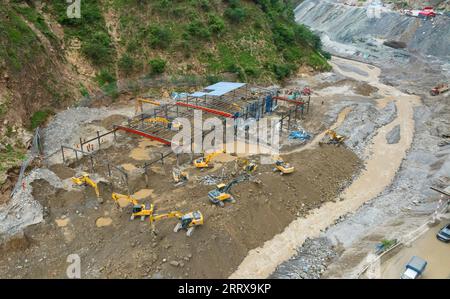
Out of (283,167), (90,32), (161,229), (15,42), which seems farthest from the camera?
(90,32)

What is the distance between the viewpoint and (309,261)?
1884 centimetres

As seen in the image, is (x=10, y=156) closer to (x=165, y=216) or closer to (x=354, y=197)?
(x=165, y=216)

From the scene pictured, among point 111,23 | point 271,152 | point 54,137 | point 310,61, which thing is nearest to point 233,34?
point 310,61

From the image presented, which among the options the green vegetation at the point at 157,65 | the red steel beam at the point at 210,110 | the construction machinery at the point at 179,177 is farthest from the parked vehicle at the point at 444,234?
the green vegetation at the point at 157,65

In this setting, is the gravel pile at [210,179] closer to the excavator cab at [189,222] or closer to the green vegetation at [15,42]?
the excavator cab at [189,222]

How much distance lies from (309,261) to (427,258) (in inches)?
227

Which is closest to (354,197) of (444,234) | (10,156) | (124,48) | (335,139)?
Result: (444,234)

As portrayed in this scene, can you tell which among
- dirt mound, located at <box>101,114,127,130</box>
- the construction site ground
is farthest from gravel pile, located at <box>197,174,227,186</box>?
dirt mound, located at <box>101,114,127,130</box>

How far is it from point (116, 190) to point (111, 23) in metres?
26.8

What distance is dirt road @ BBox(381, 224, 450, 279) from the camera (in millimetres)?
16656

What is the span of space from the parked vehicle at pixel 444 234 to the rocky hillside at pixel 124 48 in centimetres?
2662

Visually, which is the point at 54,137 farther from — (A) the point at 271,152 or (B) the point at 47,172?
(A) the point at 271,152

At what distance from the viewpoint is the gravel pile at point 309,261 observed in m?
18.0

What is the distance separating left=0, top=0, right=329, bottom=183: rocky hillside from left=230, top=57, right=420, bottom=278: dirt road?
655 inches
